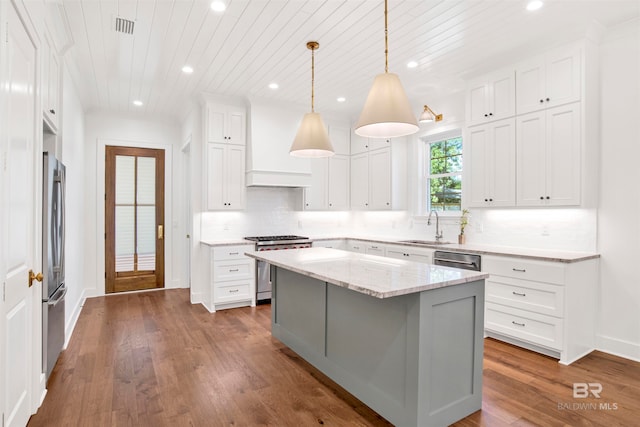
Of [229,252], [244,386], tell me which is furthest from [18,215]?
[229,252]

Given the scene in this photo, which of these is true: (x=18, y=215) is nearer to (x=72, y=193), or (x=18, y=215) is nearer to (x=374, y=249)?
(x=72, y=193)

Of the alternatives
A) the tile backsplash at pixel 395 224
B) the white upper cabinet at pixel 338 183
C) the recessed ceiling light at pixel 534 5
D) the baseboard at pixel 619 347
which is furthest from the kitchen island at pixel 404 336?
the white upper cabinet at pixel 338 183

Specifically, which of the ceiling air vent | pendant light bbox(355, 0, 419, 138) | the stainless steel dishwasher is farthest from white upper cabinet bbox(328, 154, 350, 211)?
pendant light bbox(355, 0, 419, 138)

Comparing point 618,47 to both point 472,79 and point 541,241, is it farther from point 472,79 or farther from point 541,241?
point 541,241

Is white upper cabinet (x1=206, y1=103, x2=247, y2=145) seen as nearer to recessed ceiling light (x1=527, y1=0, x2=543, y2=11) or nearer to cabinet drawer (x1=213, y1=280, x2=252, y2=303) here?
cabinet drawer (x1=213, y1=280, x2=252, y2=303)

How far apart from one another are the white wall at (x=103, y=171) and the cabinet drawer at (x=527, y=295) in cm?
478

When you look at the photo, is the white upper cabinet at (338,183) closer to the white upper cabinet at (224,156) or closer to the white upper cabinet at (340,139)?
the white upper cabinet at (340,139)

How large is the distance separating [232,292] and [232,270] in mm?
295

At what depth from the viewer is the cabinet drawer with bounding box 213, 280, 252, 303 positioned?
4.67 metres

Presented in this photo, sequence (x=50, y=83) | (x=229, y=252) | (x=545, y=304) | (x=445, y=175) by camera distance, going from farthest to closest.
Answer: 1. (x=445, y=175)
2. (x=229, y=252)
3. (x=545, y=304)
4. (x=50, y=83)

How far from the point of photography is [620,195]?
126 inches

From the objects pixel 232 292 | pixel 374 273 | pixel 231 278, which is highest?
pixel 374 273

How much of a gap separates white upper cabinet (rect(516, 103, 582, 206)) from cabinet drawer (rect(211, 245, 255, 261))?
331 cm

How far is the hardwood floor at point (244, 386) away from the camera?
2244 mm
